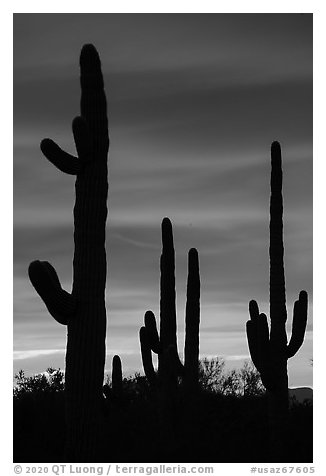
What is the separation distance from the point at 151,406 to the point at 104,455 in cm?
512

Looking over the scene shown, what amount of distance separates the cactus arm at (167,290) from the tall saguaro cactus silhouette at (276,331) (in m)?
2.18

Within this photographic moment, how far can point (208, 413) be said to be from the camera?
18234 millimetres

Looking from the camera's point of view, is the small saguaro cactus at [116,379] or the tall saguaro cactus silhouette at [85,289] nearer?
the tall saguaro cactus silhouette at [85,289]

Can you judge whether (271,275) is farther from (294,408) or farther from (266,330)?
(294,408)

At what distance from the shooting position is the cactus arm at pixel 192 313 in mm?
20906

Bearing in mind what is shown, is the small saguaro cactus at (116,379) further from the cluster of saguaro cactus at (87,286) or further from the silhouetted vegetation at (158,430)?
the cluster of saguaro cactus at (87,286)

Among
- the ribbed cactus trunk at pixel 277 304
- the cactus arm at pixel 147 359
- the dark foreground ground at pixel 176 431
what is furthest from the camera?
the cactus arm at pixel 147 359

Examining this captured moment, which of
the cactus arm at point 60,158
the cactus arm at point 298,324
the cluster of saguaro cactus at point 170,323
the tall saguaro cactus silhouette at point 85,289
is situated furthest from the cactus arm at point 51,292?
the cluster of saguaro cactus at point 170,323

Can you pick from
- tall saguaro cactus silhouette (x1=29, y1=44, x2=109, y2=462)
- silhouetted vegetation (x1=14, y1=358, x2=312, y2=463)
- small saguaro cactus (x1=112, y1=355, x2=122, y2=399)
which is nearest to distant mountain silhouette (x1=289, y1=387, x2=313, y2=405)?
silhouetted vegetation (x1=14, y1=358, x2=312, y2=463)

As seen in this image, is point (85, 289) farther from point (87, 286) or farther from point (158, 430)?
point (158, 430)

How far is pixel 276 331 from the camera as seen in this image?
1734 cm
